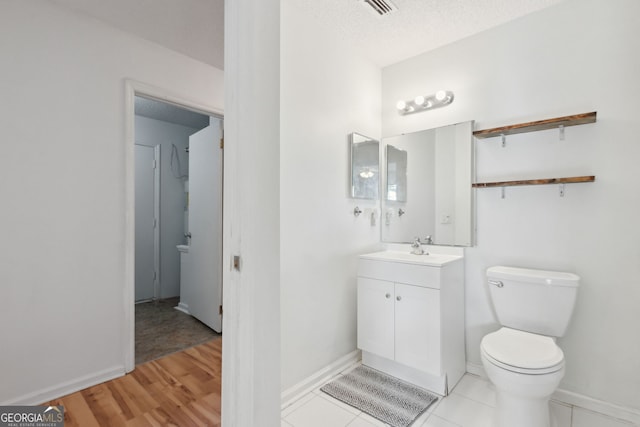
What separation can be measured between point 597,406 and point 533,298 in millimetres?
701

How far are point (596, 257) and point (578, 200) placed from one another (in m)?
0.34

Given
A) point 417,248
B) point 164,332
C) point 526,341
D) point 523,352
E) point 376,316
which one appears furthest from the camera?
point 164,332

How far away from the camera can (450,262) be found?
6.33 ft

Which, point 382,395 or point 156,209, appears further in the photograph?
point 156,209

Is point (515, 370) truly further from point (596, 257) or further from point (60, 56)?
point (60, 56)

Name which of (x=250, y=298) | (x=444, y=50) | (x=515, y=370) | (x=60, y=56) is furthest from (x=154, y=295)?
(x=444, y=50)

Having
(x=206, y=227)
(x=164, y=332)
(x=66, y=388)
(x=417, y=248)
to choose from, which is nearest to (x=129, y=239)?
(x=206, y=227)

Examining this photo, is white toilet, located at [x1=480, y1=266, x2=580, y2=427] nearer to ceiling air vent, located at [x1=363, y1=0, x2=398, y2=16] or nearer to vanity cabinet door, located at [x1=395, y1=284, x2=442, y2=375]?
vanity cabinet door, located at [x1=395, y1=284, x2=442, y2=375]

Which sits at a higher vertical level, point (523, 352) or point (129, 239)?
point (129, 239)

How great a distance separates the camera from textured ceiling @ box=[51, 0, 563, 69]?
1832 millimetres

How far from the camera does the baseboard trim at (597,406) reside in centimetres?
158

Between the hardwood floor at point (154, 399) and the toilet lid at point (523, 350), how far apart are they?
154 centimetres

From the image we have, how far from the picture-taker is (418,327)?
6.15ft

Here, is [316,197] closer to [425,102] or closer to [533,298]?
[425,102]
